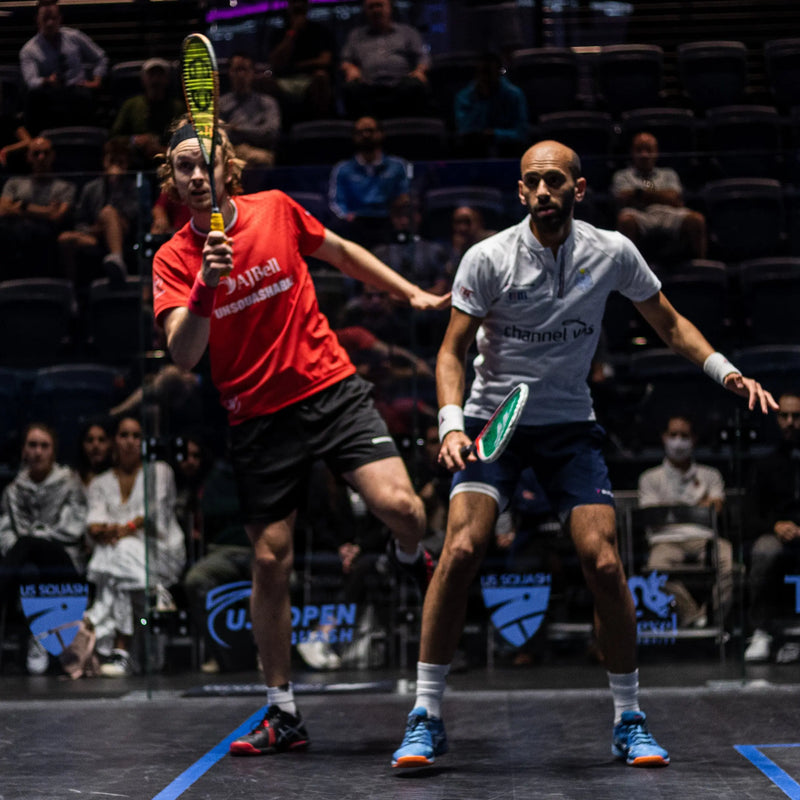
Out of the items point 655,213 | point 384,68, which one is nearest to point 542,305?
point 655,213

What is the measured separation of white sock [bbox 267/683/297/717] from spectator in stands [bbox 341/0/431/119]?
16.8 ft

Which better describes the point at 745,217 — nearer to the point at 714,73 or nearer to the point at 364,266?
the point at 364,266

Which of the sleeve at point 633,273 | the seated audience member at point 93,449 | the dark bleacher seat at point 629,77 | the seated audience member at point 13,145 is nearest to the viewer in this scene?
the sleeve at point 633,273

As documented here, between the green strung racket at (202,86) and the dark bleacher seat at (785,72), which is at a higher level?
the dark bleacher seat at (785,72)

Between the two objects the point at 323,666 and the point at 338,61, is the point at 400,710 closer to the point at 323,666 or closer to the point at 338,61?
the point at 323,666

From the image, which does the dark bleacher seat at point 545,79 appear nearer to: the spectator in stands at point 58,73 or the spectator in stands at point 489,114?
the spectator in stands at point 489,114

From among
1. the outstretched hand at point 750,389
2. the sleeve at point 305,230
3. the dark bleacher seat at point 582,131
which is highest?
the dark bleacher seat at point 582,131

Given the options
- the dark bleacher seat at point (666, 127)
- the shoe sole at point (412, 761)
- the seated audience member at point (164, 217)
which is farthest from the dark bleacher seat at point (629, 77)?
the shoe sole at point (412, 761)

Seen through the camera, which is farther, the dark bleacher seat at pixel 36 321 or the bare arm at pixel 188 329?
the dark bleacher seat at pixel 36 321

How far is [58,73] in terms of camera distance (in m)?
8.33

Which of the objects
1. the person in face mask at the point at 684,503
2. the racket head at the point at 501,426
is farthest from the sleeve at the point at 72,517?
the racket head at the point at 501,426

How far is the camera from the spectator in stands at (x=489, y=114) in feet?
24.8

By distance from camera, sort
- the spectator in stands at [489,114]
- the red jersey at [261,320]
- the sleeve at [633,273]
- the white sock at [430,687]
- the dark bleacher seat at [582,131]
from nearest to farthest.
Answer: the white sock at [430,687], the sleeve at [633,273], the red jersey at [261,320], the dark bleacher seat at [582,131], the spectator in stands at [489,114]

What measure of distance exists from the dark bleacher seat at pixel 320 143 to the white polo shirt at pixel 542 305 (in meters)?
4.24
